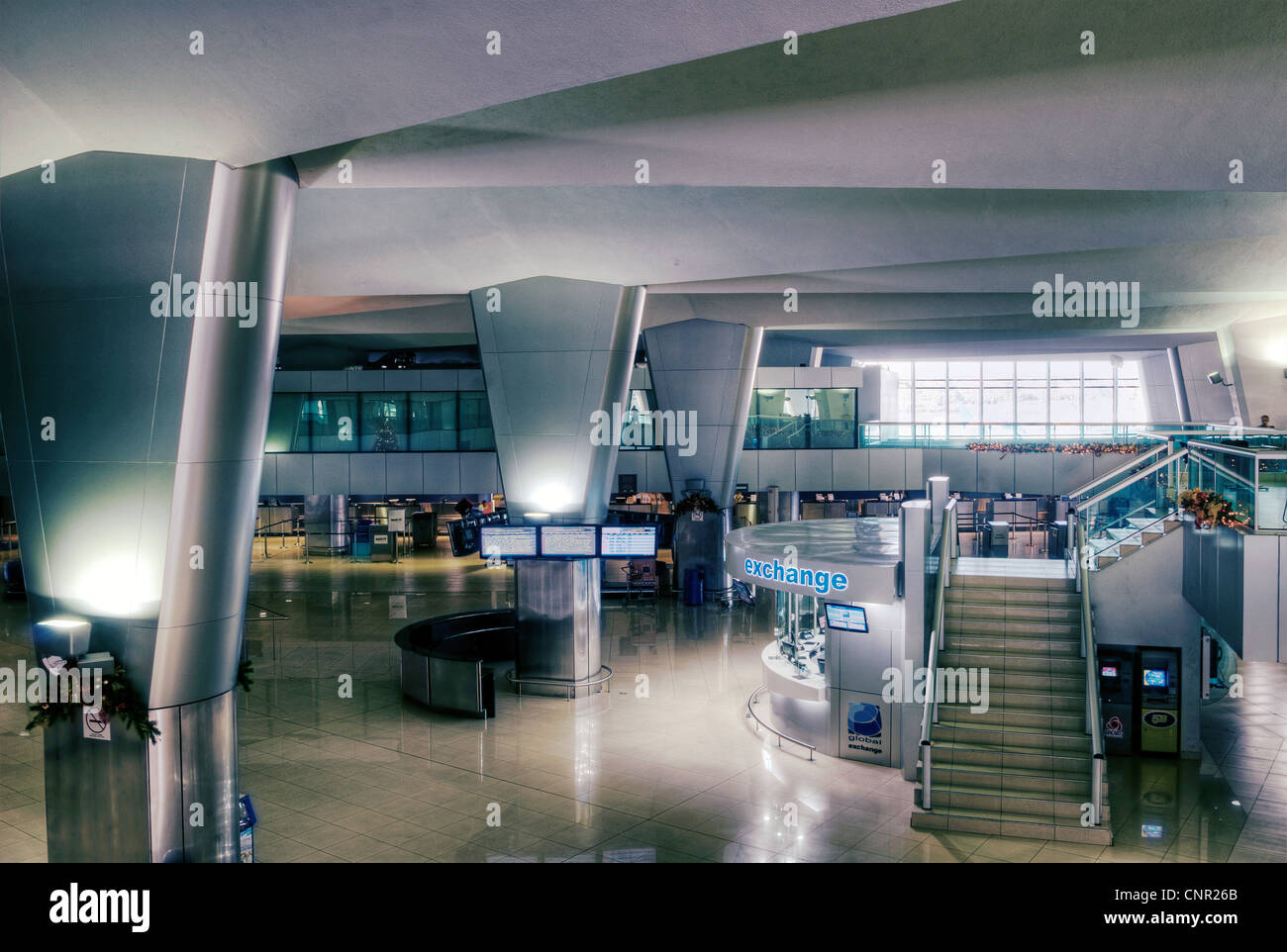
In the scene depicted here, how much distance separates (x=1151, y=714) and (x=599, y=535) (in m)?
8.67

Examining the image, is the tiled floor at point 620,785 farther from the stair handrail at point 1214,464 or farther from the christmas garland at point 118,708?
the stair handrail at point 1214,464

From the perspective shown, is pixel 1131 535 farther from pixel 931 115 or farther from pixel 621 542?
pixel 931 115

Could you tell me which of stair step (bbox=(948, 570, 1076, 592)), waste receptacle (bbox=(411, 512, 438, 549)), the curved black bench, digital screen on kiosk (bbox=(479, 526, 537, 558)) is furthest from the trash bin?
waste receptacle (bbox=(411, 512, 438, 549))

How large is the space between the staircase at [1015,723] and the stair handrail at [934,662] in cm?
10

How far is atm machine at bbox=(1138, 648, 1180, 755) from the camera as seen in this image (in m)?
13.6

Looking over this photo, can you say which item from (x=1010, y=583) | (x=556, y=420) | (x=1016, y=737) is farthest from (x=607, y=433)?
(x=1016, y=737)

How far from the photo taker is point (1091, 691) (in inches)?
463

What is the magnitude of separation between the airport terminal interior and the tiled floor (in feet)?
0.29

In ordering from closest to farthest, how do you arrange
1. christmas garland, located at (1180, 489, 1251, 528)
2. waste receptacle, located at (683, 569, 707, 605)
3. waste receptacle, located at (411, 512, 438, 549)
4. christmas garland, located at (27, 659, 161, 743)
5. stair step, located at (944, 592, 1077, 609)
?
christmas garland, located at (27, 659, 161, 743)
christmas garland, located at (1180, 489, 1251, 528)
stair step, located at (944, 592, 1077, 609)
waste receptacle, located at (683, 569, 707, 605)
waste receptacle, located at (411, 512, 438, 549)

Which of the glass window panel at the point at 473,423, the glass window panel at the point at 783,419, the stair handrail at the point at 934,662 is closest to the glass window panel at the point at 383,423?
the glass window panel at the point at 473,423

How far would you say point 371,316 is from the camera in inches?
1070

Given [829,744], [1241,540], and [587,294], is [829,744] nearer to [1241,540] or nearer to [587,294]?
[1241,540]

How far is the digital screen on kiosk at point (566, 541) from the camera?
54.7 ft

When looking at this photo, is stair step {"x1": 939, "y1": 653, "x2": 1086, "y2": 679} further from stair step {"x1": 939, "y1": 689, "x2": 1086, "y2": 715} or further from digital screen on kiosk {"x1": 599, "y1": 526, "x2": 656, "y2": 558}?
digital screen on kiosk {"x1": 599, "y1": 526, "x2": 656, "y2": 558}
